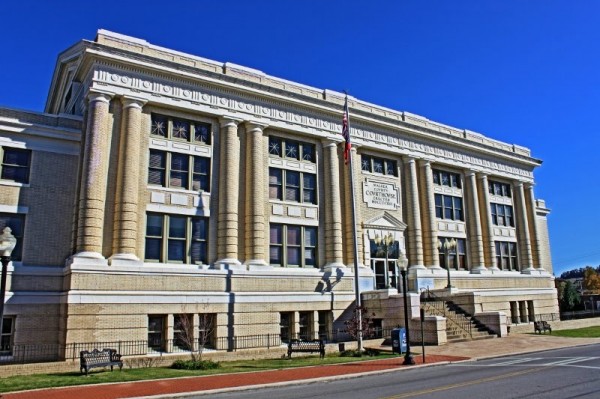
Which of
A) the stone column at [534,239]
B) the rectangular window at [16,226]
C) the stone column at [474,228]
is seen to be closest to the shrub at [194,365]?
the rectangular window at [16,226]

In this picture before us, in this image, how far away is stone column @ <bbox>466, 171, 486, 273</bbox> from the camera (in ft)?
130

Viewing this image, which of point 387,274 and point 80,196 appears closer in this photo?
point 80,196

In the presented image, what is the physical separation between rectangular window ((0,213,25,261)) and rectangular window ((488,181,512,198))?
111 ft

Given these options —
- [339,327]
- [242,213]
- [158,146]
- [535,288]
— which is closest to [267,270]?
[242,213]

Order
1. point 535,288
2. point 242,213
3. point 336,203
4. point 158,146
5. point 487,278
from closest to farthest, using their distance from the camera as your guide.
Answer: point 158,146 < point 242,213 < point 336,203 < point 487,278 < point 535,288

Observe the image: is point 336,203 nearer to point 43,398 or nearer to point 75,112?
point 75,112

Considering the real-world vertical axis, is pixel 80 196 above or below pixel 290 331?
above

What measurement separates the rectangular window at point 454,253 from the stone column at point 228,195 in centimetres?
1578

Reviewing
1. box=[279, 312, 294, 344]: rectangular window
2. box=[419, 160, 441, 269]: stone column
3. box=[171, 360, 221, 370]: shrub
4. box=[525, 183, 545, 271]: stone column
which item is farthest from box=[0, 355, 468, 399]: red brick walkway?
box=[525, 183, 545, 271]: stone column

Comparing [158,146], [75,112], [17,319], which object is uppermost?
[75,112]

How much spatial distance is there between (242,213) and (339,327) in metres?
8.55

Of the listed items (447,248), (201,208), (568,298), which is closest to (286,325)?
(201,208)

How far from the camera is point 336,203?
32.0 meters

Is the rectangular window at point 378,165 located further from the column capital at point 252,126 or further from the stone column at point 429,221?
the column capital at point 252,126
